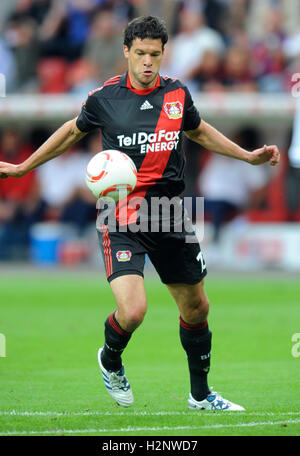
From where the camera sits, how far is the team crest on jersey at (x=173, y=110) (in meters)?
6.45

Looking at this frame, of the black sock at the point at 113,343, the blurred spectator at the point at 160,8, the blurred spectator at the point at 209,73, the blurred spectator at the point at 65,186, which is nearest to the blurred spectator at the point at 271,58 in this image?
the blurred spectator at the point at 209,73

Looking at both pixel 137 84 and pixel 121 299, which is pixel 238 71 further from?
pixel 121 299

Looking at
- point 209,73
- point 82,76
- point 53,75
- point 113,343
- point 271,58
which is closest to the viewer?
point 113,343

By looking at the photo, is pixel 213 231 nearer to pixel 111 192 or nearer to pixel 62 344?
pixel 62 344

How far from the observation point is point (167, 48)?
2002 cm

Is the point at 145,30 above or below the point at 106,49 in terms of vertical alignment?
below

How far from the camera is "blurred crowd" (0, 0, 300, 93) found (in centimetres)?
1972

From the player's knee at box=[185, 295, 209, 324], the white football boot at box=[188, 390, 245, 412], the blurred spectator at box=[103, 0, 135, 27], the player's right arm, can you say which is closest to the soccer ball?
the player's right arm

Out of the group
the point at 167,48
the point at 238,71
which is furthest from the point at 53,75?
the point at 238,71

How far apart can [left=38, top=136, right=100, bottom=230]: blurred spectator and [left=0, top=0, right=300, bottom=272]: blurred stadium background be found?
0.09 feet

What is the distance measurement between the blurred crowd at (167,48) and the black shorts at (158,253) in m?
13.5

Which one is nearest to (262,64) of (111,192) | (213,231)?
(213,231)

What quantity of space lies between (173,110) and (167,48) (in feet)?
45.7

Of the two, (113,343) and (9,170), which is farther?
(9,170)
